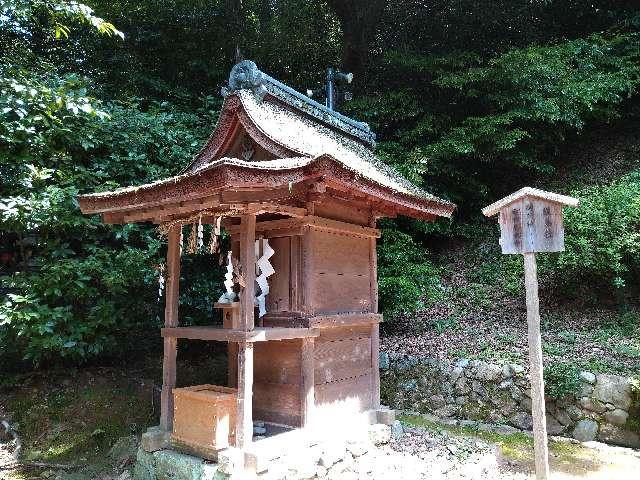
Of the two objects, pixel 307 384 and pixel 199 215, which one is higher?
pixel 199 215

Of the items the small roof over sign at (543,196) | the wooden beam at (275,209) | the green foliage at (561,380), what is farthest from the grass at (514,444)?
the wooden beam at (275,209)

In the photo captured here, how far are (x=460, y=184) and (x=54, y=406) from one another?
912cm

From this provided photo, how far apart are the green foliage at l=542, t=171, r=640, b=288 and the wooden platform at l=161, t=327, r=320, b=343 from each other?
510cm

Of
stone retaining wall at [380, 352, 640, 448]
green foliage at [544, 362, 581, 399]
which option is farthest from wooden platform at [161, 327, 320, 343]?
green foliage at [544, 362, 581, 399]

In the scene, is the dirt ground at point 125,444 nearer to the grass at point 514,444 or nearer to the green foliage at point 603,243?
the grass at point 514,444

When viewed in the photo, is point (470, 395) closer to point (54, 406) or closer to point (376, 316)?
point (376, 316)

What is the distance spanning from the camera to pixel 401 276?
26.1 ft

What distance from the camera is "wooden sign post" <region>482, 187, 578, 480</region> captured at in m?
3.81

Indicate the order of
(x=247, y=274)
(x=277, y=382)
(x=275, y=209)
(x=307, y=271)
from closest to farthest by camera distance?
(x=247, y=274)
(x=275, y=209)
(x=307, y=271)
(x=277, y=382)

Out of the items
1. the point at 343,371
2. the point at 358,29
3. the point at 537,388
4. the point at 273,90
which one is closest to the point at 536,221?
the point at 537,388

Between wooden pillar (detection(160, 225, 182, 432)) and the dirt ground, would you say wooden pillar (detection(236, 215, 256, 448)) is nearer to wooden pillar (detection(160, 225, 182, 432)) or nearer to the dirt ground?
wooden pillar (detection(160, 225, 182, 432))

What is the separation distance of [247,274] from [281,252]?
0.86 metres

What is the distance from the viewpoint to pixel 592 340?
274 inches

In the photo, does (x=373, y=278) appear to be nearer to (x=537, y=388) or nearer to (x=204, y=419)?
(x=537, y=388)
